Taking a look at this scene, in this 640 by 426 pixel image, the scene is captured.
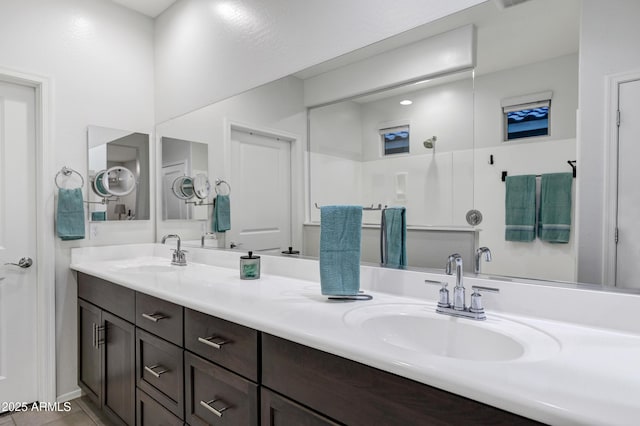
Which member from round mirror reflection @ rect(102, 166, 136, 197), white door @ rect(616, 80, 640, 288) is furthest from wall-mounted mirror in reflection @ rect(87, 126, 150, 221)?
white door @ rect(616, 80, 640, 288)

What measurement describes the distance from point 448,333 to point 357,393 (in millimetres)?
388

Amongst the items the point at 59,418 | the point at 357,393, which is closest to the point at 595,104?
the point at 357,393

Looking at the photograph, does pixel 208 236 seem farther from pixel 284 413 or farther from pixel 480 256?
pixel 480 256

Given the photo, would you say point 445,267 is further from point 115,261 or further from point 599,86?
point 115,261

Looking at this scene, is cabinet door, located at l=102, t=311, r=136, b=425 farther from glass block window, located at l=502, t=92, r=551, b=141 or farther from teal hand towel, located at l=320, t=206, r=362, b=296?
glass block window, located at l=502, t=92, r=551, b=141

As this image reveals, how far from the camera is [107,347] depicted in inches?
77.8

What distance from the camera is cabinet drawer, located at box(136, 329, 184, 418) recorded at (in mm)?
1435

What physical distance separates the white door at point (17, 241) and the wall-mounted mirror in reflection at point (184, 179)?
2.53ft

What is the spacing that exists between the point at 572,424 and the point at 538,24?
3.66ft

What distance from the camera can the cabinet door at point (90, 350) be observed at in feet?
6.78

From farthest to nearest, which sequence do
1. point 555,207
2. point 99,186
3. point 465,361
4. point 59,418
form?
Result: point 99,186
point 59,418
point 555,207
point 465,361

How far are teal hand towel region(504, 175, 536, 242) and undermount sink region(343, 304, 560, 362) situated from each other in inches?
10.7

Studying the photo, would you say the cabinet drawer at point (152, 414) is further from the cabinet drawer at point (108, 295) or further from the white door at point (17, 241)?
the white door at point (17, 241)

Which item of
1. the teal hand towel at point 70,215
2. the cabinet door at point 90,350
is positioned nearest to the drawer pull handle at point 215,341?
the cabinet door at point 90,350
